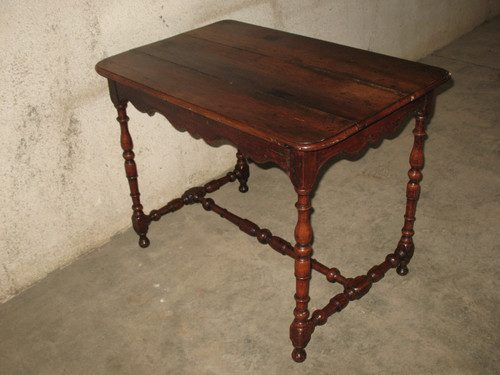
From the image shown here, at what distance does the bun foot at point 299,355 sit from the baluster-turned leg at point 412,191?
2.15ft

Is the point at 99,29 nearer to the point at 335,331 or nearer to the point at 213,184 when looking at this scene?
the point at 213,184

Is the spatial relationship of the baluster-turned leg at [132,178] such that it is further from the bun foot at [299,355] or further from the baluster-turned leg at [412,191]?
the baluster-turned leg at [412,191]

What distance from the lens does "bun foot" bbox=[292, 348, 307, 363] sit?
2154mm

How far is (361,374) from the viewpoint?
209 cm

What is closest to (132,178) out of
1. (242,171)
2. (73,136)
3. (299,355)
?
(73,136)

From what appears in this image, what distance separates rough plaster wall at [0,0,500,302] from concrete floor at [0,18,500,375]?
0.53 feet

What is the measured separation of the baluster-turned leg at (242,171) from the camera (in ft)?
10.2

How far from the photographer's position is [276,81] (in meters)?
2.13

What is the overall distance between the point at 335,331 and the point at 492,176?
1.48 meters

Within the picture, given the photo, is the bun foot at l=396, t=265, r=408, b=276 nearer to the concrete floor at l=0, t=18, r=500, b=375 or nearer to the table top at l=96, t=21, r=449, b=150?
the concrete floor at l=0, t=18, r=500, b=375

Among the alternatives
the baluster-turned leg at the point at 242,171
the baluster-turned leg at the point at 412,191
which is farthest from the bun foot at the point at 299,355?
the baluster-turned leg at the point at 242,171

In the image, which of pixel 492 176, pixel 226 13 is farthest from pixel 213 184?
pixel 492 176

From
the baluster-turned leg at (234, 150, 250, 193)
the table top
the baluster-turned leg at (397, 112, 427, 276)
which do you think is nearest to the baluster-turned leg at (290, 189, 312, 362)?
the table top

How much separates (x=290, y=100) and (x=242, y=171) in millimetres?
1202
